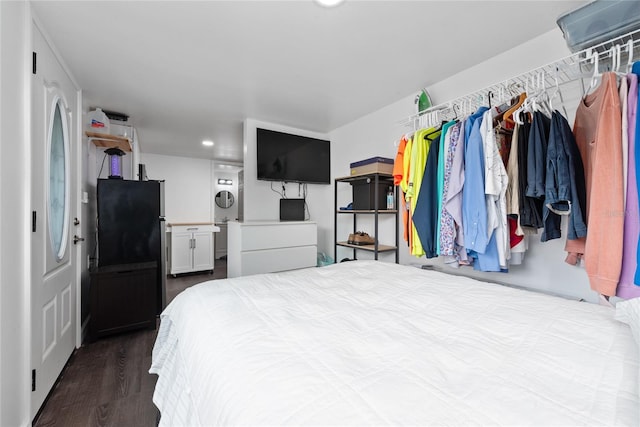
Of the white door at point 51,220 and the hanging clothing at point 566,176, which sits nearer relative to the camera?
the hanging clothing at point 566,176

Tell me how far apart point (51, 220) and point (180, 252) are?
2.99m

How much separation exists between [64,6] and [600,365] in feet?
8.88

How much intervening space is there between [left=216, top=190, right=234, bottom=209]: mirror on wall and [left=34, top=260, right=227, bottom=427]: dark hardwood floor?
3642 millimetres

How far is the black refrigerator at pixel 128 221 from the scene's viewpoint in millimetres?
2529

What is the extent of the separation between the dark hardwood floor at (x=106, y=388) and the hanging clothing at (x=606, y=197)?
2264 millimetres

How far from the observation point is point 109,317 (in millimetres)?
2375

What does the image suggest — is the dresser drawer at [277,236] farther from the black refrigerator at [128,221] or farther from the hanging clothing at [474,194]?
the hanging clothing at [474,194]

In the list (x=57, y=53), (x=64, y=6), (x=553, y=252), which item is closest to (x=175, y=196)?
(x=57, y=53)

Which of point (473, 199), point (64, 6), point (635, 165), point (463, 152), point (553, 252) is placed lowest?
point (553, 252)

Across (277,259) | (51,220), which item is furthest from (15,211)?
(277,259)

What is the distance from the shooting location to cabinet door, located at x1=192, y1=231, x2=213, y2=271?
473 centimetres

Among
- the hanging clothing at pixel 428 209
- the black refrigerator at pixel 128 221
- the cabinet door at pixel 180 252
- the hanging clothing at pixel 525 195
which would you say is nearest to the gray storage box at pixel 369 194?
the hanging clothing at pixel 428 209

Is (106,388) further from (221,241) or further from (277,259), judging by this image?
(221,241)

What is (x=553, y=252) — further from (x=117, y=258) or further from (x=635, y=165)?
(x=117, y=258)
